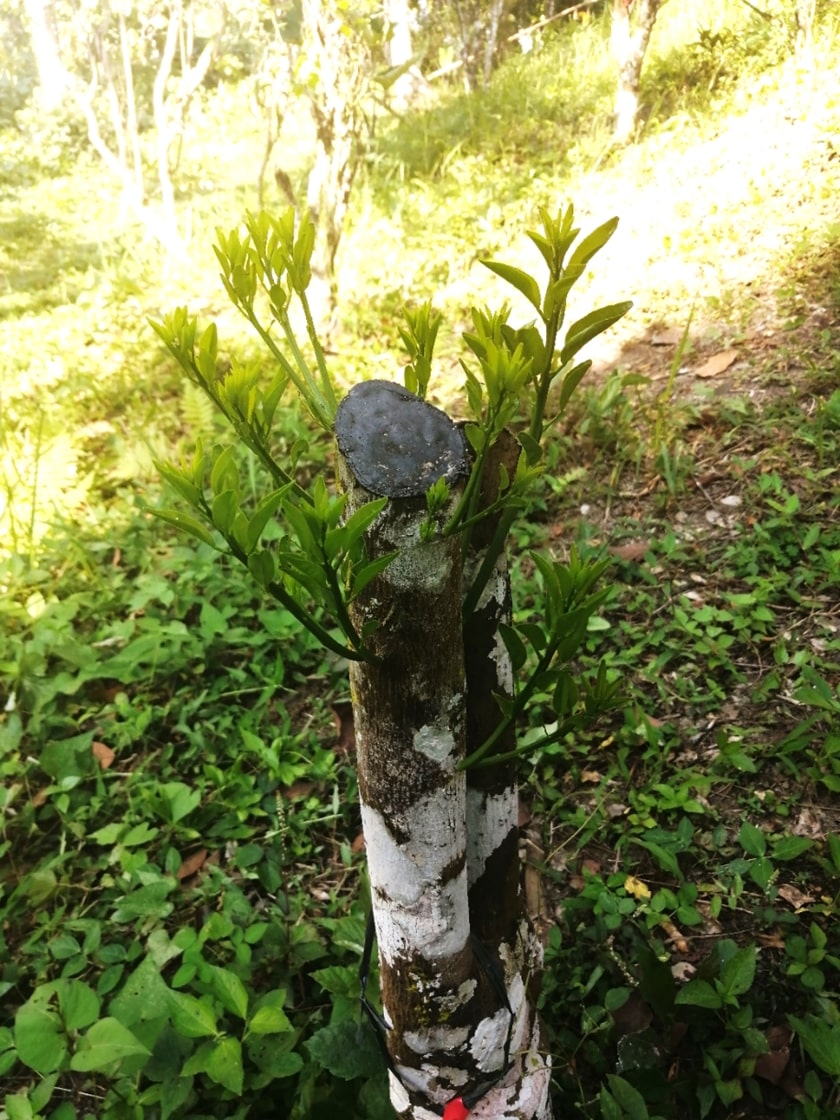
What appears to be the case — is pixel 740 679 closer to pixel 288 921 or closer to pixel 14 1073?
pixel 288 921

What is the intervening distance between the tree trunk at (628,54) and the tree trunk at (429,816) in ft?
17.5

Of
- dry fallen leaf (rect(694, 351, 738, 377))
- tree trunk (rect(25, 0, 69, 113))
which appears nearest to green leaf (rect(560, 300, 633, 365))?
dry fallen leaf (rect(694, 351, 738, 377))

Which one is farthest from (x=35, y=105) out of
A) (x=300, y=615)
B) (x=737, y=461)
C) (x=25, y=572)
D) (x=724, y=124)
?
(x=300, y=615)

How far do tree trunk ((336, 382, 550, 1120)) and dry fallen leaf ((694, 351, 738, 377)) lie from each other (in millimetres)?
2561

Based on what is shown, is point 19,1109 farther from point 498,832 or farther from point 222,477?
point 222,477

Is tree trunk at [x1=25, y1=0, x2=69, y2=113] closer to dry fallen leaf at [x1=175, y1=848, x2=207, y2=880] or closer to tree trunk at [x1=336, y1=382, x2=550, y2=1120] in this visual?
dry fallen leaf at [x1=175, y1=848, x2=207, y2=880]

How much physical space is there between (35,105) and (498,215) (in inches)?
387

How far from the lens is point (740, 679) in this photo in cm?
204

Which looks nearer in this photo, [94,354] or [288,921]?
[288,921]

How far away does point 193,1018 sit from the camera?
1274 millimetres

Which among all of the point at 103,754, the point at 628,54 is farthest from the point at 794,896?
the point at 628,54

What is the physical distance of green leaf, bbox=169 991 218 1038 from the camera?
1.26 metres

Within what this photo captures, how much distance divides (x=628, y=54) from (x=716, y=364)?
3.16 metres

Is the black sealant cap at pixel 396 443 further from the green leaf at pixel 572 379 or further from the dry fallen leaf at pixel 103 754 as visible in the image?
the dry fallen leaf at pixel 103 754
